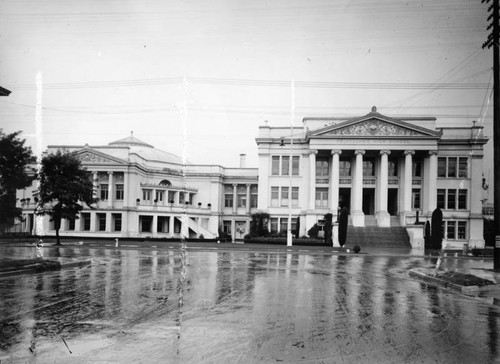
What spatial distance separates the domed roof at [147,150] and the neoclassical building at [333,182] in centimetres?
780

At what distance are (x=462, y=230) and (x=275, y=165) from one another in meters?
24.9

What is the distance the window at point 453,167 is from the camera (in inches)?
2180

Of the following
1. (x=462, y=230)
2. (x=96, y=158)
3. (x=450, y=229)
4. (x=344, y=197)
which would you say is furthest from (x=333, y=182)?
(x=96, y=158)

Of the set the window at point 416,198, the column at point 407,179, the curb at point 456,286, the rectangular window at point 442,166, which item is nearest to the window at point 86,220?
the column at point 407,179

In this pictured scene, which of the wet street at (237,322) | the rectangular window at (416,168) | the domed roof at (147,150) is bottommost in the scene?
the wet street at (237,322)

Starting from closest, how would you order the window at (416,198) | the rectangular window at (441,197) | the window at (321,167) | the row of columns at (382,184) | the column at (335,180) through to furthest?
the row of columns at (382,184) < the column at (335,180) < the window at (416,198) < the rectangular window at (441,197) < the window at (321,167)

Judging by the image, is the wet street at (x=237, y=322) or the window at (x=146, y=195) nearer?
the wet street at (x=237, y=322)

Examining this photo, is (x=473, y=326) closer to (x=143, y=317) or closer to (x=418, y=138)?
(x=143, y=317)

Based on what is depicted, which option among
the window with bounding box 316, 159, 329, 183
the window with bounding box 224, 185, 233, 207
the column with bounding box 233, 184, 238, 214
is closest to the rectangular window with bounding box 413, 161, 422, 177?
the window with bounding box 316, 159, 329, 183

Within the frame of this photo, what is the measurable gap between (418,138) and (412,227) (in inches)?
477

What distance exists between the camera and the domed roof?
239 feet

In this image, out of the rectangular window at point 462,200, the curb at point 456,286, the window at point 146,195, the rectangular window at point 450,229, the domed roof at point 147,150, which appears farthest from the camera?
the domed roof at point 147,150

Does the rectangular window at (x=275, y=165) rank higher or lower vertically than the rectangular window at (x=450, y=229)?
higher

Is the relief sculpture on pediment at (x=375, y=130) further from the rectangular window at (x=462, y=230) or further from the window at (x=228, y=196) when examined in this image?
the window at (x=228, y=196)
